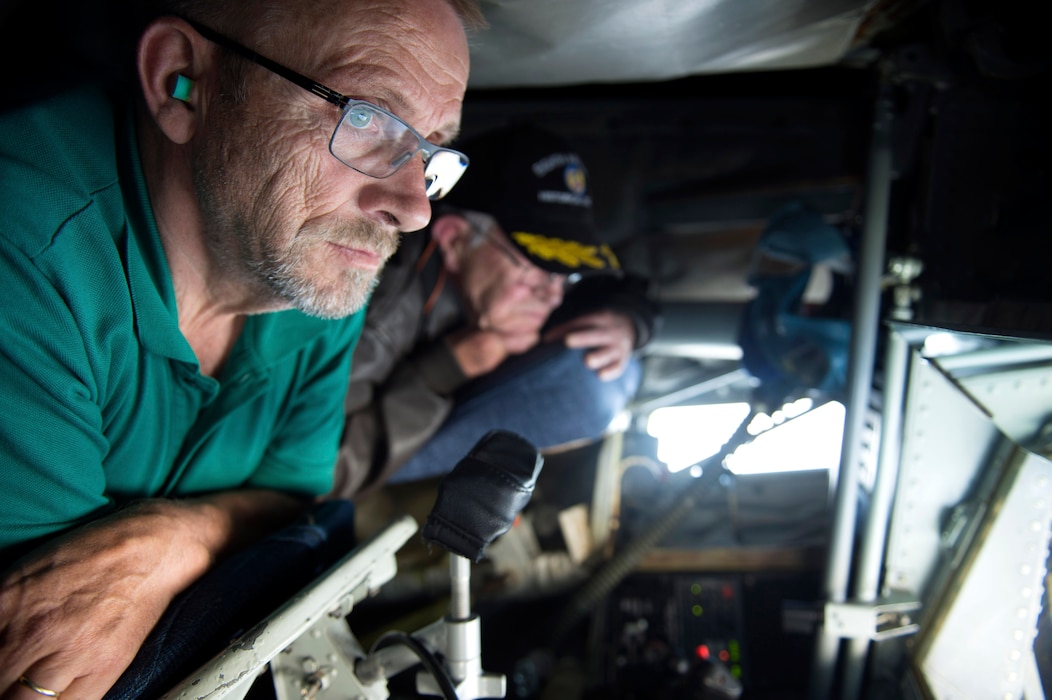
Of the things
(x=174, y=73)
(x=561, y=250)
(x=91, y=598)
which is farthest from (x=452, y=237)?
(x=91, y=598)

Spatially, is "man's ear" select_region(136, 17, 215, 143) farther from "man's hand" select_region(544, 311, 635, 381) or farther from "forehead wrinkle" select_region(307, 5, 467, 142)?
"man's hand" select_region(544, 311, 635, 381)

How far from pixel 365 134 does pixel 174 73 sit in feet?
0.87

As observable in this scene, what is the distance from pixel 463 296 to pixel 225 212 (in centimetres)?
101

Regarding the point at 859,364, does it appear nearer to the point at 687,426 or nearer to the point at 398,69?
the point at 687,426

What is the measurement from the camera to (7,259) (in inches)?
27.8

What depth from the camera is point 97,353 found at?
81 centimetres

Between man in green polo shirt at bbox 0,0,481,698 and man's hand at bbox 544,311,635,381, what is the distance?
0.84 meters

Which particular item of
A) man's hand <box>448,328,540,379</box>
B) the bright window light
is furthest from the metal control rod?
man's hand <box>448,328,540,379</box>

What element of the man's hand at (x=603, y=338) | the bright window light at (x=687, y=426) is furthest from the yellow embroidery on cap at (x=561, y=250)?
the bright window light at (x=687, y=426)

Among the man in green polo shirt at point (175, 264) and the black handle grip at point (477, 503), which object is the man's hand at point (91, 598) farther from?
the black handle grip at point (477, 503)

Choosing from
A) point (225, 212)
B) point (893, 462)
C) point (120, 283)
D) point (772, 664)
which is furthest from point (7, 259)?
point (772, 664)

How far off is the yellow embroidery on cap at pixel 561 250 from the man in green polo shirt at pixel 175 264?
24.4 inches

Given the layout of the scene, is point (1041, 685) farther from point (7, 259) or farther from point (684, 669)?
point (7, 259)

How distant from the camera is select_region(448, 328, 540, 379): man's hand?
1849 mm
